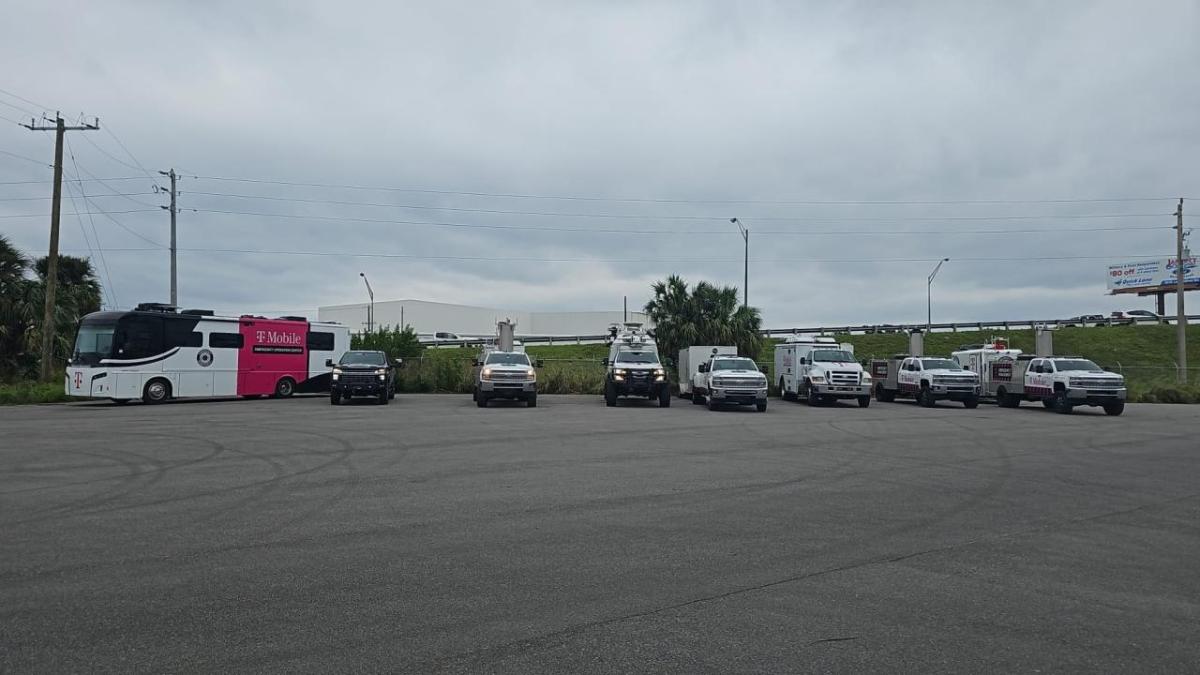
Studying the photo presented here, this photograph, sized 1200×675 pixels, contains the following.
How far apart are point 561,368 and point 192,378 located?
1610 cm

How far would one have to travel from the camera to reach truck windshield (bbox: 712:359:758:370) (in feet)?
91.4

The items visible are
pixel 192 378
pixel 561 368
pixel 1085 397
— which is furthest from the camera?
pixel 561 368

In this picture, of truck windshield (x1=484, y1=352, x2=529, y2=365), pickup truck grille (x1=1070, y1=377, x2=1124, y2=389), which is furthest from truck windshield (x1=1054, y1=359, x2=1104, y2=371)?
truck windshield (x1=484, y1=352, x2=529, y2=365)

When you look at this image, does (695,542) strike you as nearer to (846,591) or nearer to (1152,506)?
(846,591)

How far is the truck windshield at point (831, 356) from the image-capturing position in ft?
101

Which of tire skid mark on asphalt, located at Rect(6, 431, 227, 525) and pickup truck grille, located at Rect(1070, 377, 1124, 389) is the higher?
pickup truck grille, located at Rect(1070, 377, 1124, 389)

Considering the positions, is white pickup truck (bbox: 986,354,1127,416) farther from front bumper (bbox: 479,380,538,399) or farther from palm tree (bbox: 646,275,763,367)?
front bumper (bbox: 479,380,538,399)

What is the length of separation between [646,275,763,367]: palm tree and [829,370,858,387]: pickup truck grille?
1012 cm

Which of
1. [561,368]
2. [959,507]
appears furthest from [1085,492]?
[561,368]

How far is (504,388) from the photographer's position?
26922 mm

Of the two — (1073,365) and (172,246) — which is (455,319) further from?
(1073,365)

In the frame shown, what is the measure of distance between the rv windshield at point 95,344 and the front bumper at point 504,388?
12034 mm

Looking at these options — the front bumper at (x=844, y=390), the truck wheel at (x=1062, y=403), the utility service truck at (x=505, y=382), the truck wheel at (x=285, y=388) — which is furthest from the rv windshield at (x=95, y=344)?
the truck wheel at (x=1062, y=403)

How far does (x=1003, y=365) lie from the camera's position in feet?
107
